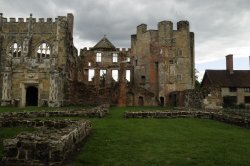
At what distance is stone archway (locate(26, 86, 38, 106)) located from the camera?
3672 cm

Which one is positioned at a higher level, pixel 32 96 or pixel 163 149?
pixel 32 96

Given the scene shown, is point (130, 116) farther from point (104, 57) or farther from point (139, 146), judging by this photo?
point (104, 57)

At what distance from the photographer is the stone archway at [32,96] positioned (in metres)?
36.7

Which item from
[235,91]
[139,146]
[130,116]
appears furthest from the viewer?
[235,91]

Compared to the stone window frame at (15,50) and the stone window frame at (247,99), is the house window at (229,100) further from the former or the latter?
the stone window frame at (15,50)

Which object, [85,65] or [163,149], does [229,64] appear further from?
[163,149]

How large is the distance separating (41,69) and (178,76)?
73.1 ft

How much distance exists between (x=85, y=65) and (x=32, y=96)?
18889mm

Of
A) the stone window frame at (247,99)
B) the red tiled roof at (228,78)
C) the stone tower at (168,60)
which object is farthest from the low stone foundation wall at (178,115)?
the stone window frame at (247,99)

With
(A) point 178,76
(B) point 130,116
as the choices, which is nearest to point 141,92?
(A) point 178,76

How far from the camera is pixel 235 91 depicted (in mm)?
53094

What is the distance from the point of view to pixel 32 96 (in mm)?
37500

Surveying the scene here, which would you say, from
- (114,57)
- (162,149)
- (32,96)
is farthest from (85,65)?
(162,149)

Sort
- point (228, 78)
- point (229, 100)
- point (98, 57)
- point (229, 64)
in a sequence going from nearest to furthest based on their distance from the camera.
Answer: point (229, 100), point (228, 78), point (229, 64), point (98, 57)
